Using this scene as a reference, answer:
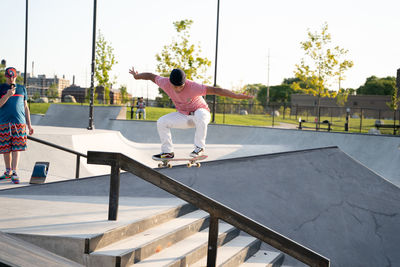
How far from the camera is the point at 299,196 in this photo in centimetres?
718

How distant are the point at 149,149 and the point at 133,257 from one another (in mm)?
10468

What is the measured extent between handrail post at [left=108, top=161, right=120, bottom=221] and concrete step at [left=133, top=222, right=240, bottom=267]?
0.65m

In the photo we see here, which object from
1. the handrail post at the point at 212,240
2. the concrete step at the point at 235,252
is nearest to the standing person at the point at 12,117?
the concrete step at the point at 235,252

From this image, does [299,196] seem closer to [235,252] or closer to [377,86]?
[235,252]

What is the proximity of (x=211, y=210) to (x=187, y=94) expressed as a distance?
250cm

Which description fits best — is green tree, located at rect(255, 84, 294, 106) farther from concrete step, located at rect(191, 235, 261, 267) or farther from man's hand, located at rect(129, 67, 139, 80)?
concrete step, located at rect(191, 235, 261, 267)

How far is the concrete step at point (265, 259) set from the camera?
198 inches

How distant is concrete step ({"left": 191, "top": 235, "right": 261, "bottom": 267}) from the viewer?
4.45m

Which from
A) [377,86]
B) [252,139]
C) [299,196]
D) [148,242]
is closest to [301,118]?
[252,139]

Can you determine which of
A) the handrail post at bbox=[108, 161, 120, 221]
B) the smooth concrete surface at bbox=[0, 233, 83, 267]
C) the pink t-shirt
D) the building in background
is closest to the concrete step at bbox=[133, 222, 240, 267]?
the handrail post at bbox=[108, 161, 120, 221]

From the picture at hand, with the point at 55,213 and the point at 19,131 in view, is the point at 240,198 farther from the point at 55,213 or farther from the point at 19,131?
the point at 19,131

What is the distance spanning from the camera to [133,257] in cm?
368

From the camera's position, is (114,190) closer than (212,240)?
No

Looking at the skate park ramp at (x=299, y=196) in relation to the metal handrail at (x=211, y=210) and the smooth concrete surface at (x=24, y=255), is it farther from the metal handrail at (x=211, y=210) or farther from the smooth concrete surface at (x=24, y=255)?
the smooth concrete surface at (x=24, y=255)
